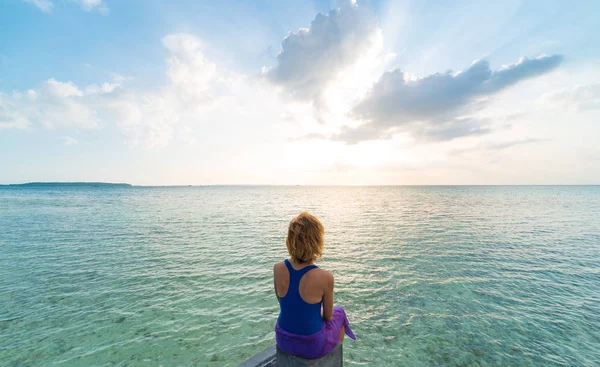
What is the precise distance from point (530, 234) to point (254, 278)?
2799 cm

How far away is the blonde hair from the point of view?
3557 millimetres

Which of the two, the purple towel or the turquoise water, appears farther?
the turquoise water

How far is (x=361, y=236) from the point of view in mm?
23797

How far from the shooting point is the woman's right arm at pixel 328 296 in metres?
3.61

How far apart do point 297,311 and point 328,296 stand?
50 cm

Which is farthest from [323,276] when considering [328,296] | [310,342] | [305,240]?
[310,342]

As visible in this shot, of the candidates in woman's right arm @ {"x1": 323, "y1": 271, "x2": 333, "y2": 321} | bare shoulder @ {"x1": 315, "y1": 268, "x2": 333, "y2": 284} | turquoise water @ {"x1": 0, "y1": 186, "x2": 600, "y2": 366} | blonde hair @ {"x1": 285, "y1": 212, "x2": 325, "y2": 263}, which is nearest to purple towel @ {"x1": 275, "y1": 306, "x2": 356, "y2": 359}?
woman's right arm @ {"x1": 323, "y1": 271, "x2": 333, "y2": 321}

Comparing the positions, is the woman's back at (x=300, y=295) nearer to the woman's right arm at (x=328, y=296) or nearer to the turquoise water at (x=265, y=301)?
the woman's right arm at (x=328, y=296)

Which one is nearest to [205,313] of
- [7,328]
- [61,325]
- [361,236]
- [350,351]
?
[61,325]

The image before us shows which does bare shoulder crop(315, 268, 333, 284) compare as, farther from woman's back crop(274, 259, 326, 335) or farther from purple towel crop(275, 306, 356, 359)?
purple towel crop(275, 306, 356, 359)

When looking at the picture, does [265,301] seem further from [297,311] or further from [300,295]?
[300,295]

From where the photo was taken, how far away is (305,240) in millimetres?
3555

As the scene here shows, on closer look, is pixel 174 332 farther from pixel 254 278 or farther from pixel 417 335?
pixel 417 335

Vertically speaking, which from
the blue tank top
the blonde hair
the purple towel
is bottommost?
the purple towel
